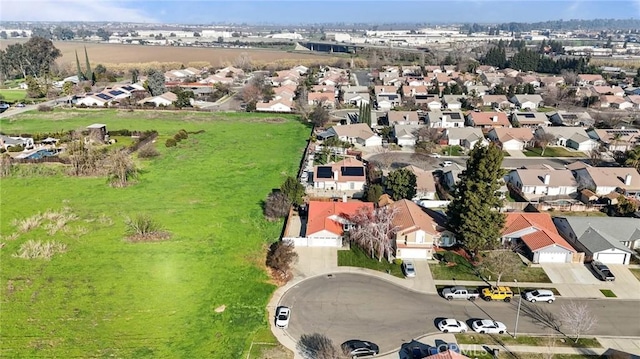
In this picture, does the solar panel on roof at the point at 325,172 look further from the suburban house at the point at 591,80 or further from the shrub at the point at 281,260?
the suburban house at the point at 591,80

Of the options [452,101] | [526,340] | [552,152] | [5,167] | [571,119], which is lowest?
[526,340]

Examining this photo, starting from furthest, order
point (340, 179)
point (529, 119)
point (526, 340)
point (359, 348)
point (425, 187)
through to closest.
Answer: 1. point (529, 119)
2. point (340, 179)
3. point (425, 187)
4. point (526, 340)
5. point (359, 348)

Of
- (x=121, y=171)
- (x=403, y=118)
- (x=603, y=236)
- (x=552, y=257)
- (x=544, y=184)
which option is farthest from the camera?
(x=403, y=118)

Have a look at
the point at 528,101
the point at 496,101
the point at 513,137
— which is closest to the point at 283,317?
the point at 513,137

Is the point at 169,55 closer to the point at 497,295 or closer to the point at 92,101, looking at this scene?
the point at 92,101

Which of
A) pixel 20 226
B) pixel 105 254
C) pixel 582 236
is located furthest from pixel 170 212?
pixel 582 236

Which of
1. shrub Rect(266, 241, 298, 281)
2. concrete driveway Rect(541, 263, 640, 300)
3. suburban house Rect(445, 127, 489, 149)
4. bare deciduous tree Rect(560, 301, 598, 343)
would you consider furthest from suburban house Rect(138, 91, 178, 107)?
bare deciduous tree Rect(560, 301, 598, 343)

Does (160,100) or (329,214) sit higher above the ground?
(160,100)

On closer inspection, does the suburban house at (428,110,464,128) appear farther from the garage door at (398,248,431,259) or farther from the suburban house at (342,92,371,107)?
the garage door at (398,248,431,259)
